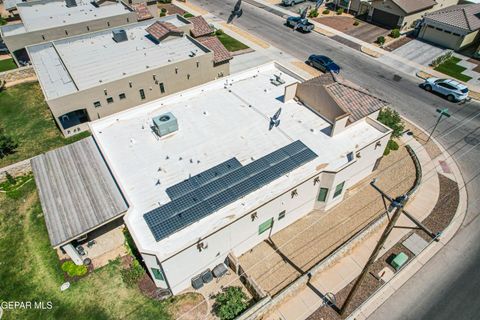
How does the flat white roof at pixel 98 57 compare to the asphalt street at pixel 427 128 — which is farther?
the flat white roof at pixel 98 57

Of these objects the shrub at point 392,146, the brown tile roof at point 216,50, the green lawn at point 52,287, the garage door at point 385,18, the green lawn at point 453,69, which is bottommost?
the green lawn at point 52,287

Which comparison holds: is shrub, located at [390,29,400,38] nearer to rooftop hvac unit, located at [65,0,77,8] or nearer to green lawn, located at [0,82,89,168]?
green lawn, located at [0,82,89,168]

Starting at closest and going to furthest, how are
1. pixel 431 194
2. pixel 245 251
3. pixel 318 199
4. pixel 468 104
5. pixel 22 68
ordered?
pixel 245 251
pixel 318 199
pixel 431 194
pixel 468 104
pixel 22 68

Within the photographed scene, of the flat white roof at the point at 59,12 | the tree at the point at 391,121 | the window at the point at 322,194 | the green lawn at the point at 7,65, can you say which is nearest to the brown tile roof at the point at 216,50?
the flat white roof at the point at 59,12

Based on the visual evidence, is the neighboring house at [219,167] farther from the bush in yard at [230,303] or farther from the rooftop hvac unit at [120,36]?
the rooftop hvac unit at [120,36]

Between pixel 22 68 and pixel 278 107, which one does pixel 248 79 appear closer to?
pixel 278 107

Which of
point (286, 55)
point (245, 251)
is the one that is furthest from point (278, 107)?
point (286, 55)

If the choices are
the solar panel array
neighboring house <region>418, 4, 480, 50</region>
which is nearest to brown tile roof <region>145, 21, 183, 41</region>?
the solar panel array
